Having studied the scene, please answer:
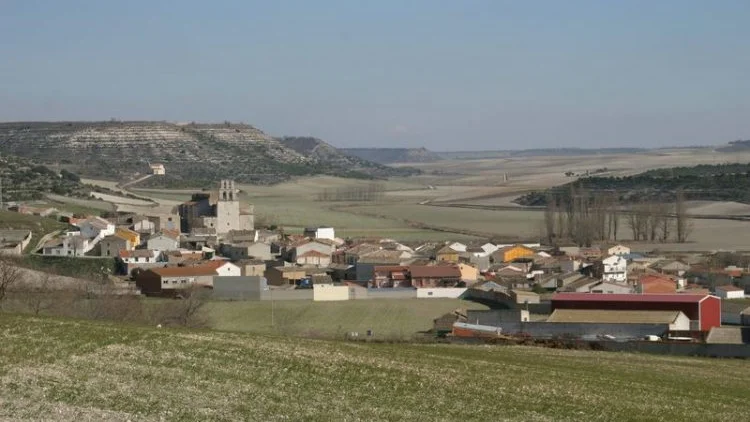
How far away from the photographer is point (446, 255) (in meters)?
48.7

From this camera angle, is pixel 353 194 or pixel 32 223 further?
pixel 353 194

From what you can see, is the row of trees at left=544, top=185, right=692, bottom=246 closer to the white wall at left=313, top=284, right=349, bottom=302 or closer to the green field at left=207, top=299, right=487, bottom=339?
the white wall at left=313, top=284, right=349, bottom=302

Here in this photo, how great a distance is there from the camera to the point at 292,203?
307 feet

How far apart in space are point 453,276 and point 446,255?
664 centimetres

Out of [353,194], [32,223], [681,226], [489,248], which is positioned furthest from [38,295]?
[353,194]

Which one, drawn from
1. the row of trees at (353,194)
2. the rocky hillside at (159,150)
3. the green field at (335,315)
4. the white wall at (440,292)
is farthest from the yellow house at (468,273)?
the rocky hillside at (159,150)

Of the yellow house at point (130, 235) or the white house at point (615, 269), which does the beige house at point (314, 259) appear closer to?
the yellow house at point (130, 235)

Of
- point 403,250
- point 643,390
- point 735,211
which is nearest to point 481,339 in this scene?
point 643,390

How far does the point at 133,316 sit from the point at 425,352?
11.8 meters

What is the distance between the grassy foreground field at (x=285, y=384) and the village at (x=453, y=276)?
1085 cm

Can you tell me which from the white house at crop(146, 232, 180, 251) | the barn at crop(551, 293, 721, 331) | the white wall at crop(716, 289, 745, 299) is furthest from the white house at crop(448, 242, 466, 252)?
the barn at crop(551, 293, 721, 331)

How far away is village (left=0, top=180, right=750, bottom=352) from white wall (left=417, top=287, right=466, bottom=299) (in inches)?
1.7

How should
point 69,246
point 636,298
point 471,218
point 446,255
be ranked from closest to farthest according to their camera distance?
point 636,298, point 69,246, point 446,255, point 471,218

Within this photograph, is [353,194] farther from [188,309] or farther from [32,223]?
[188,309]
